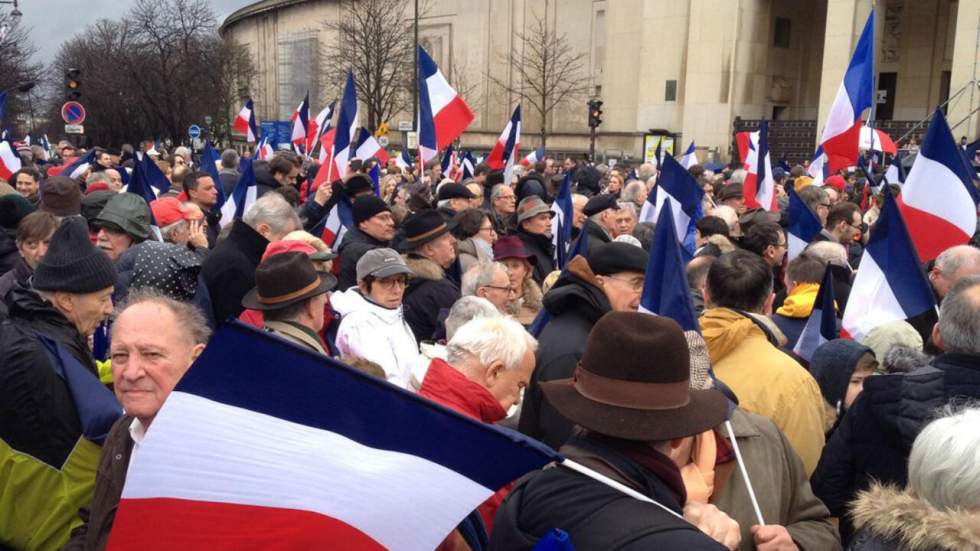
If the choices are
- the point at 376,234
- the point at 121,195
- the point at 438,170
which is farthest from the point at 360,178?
the point at 438,170

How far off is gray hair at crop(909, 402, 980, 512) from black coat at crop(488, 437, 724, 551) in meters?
0.61

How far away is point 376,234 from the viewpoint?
6836 mm

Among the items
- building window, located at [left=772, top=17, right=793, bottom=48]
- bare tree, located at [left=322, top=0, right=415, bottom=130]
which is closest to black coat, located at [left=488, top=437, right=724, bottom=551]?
building window, located at [left=772, top=17, right=793, bottom=48]

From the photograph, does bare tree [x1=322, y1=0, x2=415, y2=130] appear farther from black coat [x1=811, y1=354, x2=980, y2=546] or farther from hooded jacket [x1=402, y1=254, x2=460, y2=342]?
black coat [x1=811, y1=354, x2=980, y2=546]

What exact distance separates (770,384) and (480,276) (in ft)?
7.65

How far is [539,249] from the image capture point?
7855 mm

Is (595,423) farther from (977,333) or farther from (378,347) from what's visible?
(378,347)

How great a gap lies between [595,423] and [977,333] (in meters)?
1.82

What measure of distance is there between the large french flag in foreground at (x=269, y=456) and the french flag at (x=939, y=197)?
219 inches

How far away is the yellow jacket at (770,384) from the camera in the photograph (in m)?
3.50

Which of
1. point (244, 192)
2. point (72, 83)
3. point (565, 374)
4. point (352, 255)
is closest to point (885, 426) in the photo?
point (565, 374)

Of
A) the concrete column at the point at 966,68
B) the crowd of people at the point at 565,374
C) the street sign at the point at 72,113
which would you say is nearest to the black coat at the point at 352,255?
the crowd of people at the point at 565,374

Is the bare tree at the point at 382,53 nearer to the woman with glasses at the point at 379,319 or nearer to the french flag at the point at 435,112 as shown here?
the french flag at the point at 435,112

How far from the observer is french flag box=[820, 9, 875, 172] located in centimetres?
926
